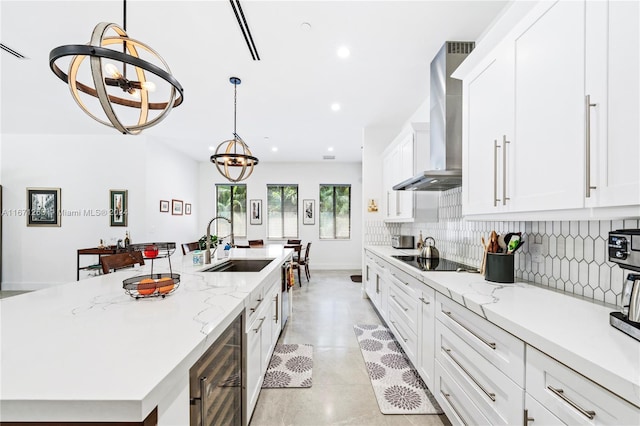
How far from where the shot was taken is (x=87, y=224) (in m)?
5.32

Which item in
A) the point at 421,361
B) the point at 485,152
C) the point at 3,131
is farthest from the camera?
the point at 3,131

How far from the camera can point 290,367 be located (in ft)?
8.08

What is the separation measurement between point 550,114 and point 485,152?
508mm

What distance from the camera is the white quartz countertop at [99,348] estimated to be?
62cm

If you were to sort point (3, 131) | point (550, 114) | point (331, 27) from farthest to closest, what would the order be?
point (3, 131) < point (331, 27) < point (550, 114)

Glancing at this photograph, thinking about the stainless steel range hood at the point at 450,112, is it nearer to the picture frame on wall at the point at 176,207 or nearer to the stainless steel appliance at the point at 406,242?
the stainless steel appliance at the point at 406,242

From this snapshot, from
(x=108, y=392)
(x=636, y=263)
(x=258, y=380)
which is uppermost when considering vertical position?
(x=636, y=263)

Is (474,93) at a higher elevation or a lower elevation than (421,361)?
higher

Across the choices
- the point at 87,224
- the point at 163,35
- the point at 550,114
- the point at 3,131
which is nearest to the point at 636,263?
the point at 550,114

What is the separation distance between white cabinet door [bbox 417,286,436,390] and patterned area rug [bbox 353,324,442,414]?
19 cm

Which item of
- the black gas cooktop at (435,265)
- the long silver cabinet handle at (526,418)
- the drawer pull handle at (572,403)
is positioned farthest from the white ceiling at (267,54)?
the long silver cabinet handle at (526,418)

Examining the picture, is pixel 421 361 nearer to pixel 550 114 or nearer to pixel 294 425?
pixel 294 425

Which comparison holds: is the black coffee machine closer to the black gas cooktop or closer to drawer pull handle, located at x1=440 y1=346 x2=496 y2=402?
drawer pull handle, located at x1=440 y1=346 x2=496 y2=402

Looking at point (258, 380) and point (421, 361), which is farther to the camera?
point (421, 361)
